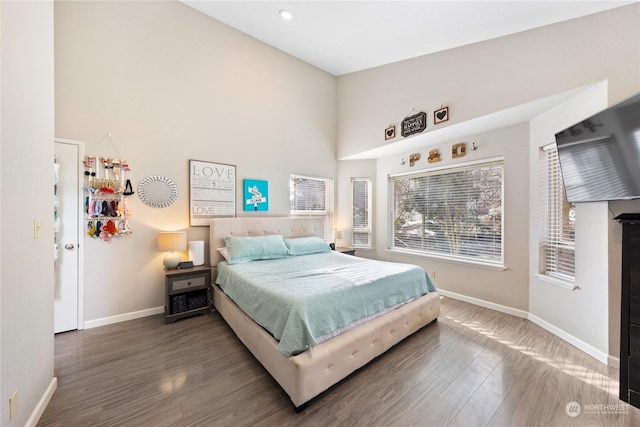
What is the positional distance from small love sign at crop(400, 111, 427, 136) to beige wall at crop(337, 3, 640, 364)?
10 centimetres

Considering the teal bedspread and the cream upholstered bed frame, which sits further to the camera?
the teal bedspread

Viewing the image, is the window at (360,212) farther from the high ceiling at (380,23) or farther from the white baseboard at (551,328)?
the high ceiling at (380,23)

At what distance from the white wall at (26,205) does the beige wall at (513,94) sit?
392 centimetres

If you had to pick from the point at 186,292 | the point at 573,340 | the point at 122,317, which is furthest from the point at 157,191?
the point at 573,340

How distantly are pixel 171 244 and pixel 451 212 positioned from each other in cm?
412

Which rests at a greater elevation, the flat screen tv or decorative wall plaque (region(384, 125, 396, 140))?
decorative wall plaque (region(384, 125, 396, 140))

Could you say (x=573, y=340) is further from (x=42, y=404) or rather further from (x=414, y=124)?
(x=42, y=404)

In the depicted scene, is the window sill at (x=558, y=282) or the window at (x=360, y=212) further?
the window at (x=360, y=212)

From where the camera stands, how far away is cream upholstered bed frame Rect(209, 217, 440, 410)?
1.65m

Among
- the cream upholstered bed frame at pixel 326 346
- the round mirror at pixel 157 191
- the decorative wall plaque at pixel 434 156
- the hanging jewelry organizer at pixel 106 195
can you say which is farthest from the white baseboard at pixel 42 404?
the decorative wall plaque at pixel 434 156

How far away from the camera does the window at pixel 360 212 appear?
16.6 ft

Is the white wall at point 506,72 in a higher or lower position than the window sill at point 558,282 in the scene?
higher

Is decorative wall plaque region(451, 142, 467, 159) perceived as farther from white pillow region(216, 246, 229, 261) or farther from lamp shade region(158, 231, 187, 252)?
lamp shade region(158, 231, 187, 252)

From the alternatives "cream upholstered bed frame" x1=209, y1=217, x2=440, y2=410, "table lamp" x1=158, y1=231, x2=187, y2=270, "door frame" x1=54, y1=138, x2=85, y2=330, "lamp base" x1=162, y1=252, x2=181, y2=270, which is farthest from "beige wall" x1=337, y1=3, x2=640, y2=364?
"door frame" x1=54, y1=138, x2=85, y2=330
